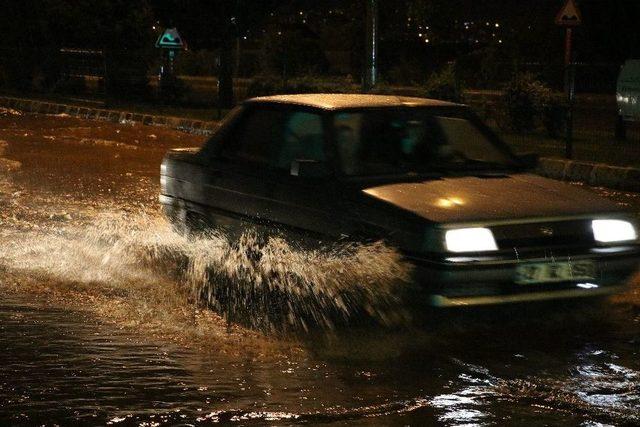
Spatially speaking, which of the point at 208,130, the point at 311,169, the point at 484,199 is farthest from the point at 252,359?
the point at 208,130

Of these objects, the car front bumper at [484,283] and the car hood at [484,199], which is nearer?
the car front bumper at [484,283]

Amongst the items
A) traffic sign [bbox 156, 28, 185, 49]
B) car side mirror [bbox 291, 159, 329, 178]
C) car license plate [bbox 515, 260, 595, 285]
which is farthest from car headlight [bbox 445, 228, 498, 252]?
traffic sign [bbox 156, 28, 185, 49]

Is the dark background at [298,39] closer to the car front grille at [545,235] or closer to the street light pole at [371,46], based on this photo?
the street light pole at [371,46]

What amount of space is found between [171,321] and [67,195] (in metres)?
6.10

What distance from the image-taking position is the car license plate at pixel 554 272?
660cm

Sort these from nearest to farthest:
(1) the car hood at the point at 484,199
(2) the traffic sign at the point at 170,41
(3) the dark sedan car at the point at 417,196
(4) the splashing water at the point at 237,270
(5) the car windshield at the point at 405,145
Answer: (3) the dark sedan car at the point at 417,196
(1) the car hood at the point at 484,199
(4) the splashing water at the point at 237,270
(5) the car windshield at the point at 405,145
(2) the traffic sign at the point at 170,41

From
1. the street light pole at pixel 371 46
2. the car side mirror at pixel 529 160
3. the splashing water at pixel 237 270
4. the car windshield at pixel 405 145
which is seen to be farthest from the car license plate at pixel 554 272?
the street light pole at pixel 371 46

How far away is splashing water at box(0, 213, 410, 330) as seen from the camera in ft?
22.7

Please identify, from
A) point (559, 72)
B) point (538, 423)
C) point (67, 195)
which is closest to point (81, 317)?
point (538, 423)

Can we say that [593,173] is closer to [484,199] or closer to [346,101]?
[346,101]

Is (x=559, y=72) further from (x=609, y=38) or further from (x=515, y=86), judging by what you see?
(x=515, y=86)

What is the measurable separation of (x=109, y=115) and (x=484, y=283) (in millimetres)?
21590

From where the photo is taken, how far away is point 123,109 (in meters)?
28.3

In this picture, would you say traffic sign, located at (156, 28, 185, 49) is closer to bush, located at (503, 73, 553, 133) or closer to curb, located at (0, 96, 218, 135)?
curb, located at (0, 96, 218, 135)
